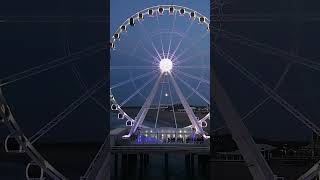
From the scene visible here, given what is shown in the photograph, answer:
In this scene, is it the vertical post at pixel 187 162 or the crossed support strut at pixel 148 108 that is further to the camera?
the vertical post at pixel 187 162

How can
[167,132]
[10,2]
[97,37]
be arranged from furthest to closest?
[167,132]
[97,37]
[10,2]

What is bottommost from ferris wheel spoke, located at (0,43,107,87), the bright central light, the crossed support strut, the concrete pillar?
the concrete pillar

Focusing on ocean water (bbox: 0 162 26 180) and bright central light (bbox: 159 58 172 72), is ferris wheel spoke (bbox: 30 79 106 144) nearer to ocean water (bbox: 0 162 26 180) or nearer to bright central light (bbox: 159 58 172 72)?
ocean water (bbox: 0 162 26 180)

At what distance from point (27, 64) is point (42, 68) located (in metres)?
0.19

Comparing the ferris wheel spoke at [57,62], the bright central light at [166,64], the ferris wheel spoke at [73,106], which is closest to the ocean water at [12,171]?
the ferris wheel spoke at [73,106]

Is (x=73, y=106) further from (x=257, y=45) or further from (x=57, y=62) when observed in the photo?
(x=257, y=45)

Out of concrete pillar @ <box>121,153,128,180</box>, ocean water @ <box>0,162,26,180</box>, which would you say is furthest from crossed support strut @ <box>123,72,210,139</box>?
ocean water @ <box>0,162,26,180</box>

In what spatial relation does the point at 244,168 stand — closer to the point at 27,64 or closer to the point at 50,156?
the point at 50,156

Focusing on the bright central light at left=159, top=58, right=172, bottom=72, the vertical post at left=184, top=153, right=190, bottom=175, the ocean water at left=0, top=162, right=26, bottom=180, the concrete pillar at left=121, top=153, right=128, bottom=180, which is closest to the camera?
the ocean water at left=0, top=162, right=26, bottom=180

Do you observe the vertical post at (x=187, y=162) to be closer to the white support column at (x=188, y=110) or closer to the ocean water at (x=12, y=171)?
the white support column at (x=188, y=110)

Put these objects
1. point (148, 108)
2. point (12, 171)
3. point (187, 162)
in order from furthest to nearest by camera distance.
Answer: point (187, 162) → point (148, 108) → point (12, 171)

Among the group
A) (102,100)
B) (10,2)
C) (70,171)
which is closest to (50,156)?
(70,171)

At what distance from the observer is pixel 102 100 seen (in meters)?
6.66

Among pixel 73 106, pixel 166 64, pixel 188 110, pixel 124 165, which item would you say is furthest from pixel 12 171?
pixel 188 110
